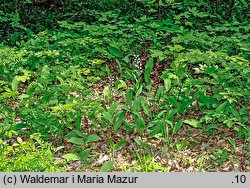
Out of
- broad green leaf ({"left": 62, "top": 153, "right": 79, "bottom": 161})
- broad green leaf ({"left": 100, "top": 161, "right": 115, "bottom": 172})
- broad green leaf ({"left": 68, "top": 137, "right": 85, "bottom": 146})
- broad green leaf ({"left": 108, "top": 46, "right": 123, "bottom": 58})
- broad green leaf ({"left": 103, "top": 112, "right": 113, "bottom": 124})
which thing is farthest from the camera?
broad green leaf ({"left": 108, "top": 46, "right": 123, "bottom": 58})

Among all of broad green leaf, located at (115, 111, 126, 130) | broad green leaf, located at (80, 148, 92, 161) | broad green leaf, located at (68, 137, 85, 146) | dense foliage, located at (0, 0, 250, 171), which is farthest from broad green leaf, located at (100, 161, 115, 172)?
broad green leaf, located at (115, 111, 126, 130)

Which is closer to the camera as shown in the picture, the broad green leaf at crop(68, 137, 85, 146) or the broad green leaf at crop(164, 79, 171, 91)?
the broad green leaf at crop(68, 137, 85, 146)

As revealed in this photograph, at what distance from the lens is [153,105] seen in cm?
498

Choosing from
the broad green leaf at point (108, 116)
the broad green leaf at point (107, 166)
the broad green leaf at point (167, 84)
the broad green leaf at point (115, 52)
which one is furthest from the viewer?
the broad green leaf at point (115, 52)

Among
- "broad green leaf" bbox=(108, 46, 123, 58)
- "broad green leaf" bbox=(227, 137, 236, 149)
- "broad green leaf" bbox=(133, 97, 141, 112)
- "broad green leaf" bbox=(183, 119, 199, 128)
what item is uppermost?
"broad green leaf" bbox=(108, 46, 123, 58)

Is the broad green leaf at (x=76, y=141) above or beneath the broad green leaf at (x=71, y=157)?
above

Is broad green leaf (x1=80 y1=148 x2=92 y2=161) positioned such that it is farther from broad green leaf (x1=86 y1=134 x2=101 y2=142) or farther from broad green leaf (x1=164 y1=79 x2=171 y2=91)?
broad green leaf (x1=164 y1=79 x2=171 y2=91)

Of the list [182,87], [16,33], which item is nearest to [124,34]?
[182,87]

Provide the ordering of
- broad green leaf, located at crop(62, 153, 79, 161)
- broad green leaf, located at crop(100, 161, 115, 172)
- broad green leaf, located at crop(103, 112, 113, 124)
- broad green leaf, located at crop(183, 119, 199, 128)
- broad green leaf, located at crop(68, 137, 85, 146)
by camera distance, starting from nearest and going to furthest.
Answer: broad green leaf, located at crop(100, 161, 115, 172) → broad green leaf, located at crop(62, 153, 79, 161) → broad green leaf, located at crop(68, 137, 85, 146) → broad green leaf, located at crop(103, 112, 113, 124) → broad green leaf, located at crop(183, 119, 199, 128)

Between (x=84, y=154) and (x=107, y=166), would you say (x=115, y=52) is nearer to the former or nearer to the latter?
(x=84, y=154)

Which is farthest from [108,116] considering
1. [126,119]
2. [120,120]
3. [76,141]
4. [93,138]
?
[126,119]

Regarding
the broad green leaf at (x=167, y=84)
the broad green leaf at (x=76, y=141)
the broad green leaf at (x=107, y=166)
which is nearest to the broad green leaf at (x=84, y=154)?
the broad green leaf at (x=76, y=141)

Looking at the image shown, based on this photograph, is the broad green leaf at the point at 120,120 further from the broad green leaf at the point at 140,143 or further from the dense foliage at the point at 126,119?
the broad green leaf at the point at 140,143

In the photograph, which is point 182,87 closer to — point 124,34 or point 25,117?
point 124,34
